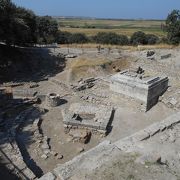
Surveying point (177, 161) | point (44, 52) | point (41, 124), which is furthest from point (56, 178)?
point (44, 52)

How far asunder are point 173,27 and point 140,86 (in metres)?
21.2

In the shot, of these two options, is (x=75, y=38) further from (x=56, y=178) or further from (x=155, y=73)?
(x=56, y=178)

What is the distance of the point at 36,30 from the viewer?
34.0m

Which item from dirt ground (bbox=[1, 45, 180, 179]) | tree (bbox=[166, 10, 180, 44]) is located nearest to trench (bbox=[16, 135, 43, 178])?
dirt ground (bbox=[1, 45, 180, 179])

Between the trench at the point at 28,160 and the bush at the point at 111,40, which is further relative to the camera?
the bush at the point at 111,40

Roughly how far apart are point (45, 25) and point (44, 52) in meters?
14.3

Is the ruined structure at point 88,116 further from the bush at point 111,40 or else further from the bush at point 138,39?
the bush at point 138,39

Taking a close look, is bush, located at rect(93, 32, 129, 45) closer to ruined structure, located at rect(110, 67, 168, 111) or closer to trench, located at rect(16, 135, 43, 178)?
ruined structure, located at rect(110, 67, 168, 111)

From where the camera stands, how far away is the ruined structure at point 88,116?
1182 cm

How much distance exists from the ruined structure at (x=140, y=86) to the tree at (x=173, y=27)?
18340 millimetres

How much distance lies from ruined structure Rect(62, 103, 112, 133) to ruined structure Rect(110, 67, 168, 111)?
1626 millimetres

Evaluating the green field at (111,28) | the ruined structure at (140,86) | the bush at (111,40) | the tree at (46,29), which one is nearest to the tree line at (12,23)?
the tree at (46,29)

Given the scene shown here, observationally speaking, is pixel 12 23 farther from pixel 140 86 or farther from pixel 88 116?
pixel 140 86

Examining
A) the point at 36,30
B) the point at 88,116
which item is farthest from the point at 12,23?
the point at 36,30
